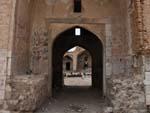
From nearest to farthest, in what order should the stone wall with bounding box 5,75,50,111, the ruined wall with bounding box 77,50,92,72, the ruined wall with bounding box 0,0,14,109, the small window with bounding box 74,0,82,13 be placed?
the stone wall with bounding box 5,75,50,111
the ruined wall with bounding box 0,0,14,109
the small window with bounding box 74,0,82,13
the ruined wall with bounding box 77,50,92,72

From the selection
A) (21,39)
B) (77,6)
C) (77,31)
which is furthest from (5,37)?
(77,31)

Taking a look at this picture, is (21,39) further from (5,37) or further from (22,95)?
(22,95)

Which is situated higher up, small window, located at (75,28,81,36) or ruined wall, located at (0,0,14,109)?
small window, located at (75,28,81,36)

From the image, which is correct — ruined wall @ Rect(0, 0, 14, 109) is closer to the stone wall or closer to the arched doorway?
the stone wall

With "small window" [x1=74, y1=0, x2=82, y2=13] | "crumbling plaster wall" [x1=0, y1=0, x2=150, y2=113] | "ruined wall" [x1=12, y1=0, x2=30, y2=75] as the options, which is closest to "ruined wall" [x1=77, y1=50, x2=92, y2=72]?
"small window" [x1=74, y1=0, x2=82, y2=13]

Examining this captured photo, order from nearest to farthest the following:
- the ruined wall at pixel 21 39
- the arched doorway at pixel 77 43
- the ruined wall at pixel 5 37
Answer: the ruined wall at pixel 5 37 → the ruined wall at pixel 21 39 → the arched doorway at pixel 77 43

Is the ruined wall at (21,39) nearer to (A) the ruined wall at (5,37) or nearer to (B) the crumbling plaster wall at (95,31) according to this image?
(A) the ruined wall at (5,37)

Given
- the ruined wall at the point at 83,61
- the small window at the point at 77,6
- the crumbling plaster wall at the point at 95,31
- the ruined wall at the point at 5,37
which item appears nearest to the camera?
the ruined wall at the point at 5,37

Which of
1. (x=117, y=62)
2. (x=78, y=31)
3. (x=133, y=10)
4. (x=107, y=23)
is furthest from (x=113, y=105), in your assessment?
(x=78, y=31)

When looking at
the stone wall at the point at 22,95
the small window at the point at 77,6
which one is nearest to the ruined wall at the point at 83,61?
the small window at the point at 77,6

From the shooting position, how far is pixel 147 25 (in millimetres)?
6352

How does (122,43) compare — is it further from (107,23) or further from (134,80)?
(134,80)

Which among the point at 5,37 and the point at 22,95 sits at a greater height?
the point at 5,37

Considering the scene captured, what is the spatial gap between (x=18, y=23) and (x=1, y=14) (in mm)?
606
